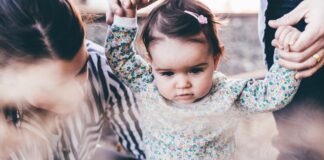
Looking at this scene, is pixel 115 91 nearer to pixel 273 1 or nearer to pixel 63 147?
pixel 63 147

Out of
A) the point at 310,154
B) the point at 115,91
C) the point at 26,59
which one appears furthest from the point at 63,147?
the point at 310,154

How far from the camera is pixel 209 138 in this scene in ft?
2.77

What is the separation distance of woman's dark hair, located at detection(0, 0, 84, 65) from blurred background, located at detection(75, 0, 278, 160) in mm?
107

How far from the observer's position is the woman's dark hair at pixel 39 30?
2.32ft

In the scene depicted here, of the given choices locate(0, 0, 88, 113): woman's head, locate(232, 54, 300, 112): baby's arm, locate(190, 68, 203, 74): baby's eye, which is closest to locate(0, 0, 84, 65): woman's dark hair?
locate(0, 0, 88, 113): woman's head

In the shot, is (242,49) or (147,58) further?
(242,49)

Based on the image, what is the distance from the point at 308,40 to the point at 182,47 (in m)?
0.23

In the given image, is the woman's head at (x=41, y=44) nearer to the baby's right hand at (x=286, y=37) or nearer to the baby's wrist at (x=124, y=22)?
the baby's wrist at (x=124, y=22)

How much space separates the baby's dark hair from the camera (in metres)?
0.77

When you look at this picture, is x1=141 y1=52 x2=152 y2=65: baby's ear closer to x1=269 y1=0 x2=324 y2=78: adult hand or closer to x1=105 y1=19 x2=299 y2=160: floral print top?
x1=105 y1=19 x2=299 y2=160: floral print top

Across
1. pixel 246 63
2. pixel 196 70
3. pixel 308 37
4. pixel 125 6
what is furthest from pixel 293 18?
pixel 246 63

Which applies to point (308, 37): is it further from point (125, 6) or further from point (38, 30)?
point (38, 30)

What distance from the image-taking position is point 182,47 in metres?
0.77

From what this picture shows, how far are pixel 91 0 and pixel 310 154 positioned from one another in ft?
2.57
